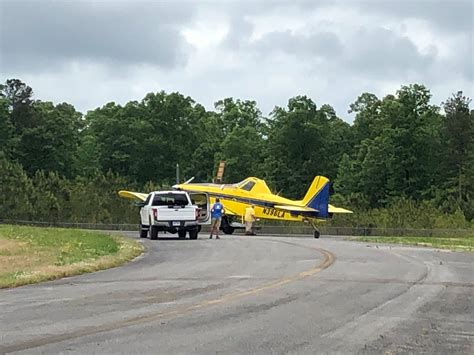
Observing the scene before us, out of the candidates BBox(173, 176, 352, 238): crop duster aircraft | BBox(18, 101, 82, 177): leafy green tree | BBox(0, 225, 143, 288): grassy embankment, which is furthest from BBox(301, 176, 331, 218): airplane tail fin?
BBox(18, 101, 82, 177): leafy green tree

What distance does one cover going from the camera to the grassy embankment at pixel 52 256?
635 inches

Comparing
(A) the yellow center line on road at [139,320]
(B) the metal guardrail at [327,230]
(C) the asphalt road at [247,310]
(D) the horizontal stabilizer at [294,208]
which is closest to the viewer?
(A) the yellow center line on road at [139,320]

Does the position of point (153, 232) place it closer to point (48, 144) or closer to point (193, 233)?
point (193, 233)

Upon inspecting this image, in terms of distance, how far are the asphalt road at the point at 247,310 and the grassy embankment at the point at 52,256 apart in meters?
0.68

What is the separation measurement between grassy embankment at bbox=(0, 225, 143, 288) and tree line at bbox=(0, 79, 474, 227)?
29.0 metres

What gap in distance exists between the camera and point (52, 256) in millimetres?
20062

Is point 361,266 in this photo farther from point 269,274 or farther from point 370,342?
point 370,342

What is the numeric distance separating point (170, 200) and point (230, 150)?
186 ft

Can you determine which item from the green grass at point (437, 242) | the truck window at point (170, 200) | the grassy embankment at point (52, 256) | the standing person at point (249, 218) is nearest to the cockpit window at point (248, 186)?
the standing person at point (249, 218)

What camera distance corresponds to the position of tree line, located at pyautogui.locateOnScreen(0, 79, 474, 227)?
5922 centimetres

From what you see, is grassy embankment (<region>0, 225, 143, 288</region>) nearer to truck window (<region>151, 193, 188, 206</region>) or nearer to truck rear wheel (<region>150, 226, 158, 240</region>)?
truck rear wheel (<region>150, 226, 158, 240</region>)

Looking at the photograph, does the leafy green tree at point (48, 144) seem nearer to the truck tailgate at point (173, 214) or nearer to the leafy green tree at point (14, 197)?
the leafy green tree at point (14, 197)

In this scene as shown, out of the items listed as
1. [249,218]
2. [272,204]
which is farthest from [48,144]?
[249,218]

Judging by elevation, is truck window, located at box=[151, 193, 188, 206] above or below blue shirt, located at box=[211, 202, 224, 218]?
above
